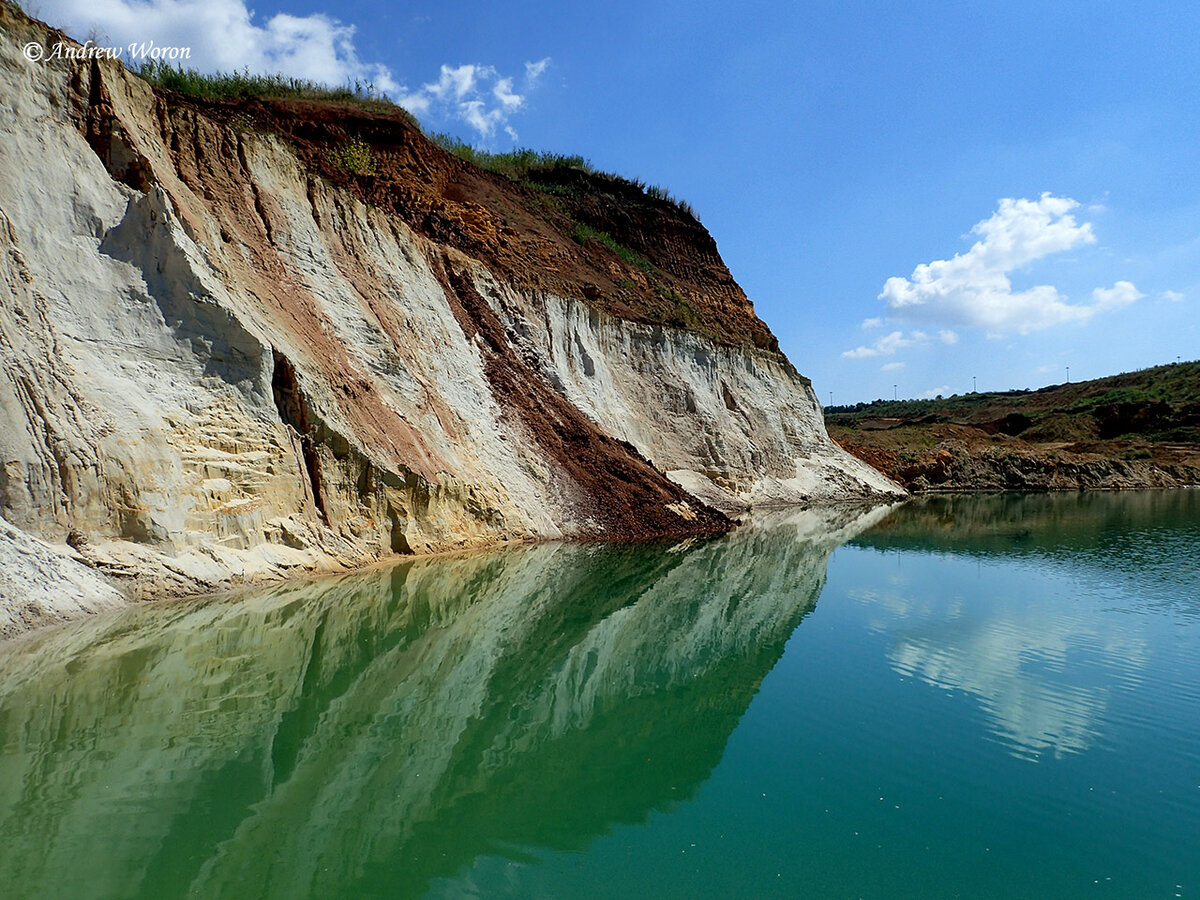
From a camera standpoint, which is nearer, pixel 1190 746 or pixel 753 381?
pixel 1190 746

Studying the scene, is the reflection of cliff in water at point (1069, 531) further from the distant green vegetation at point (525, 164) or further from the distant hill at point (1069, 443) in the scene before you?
the distant green vegetation at point (525, 164)

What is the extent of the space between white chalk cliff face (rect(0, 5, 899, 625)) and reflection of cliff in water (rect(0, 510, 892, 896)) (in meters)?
1.95

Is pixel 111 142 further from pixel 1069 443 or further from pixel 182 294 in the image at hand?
pixel 1069 443

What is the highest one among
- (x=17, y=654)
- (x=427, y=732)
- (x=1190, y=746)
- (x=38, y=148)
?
(x=38, y=148)

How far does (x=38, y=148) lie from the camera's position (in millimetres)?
12750

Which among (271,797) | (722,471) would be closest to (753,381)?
(722,471)

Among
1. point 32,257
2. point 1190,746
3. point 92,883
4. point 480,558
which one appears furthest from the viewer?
point 480,558

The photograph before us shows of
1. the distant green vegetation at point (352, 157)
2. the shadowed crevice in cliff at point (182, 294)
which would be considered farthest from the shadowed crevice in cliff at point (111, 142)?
the distant green vegetation at point (352, 157)

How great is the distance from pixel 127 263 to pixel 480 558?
9.03m

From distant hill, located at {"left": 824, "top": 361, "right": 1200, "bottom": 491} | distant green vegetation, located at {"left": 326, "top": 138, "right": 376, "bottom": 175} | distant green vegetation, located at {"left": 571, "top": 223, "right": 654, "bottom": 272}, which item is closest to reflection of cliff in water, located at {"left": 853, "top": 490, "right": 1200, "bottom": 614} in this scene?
distant hill, located at {"left": 824, "top": 361, "right": 1200, "bottom": 491}

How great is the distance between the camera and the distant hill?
46219mm

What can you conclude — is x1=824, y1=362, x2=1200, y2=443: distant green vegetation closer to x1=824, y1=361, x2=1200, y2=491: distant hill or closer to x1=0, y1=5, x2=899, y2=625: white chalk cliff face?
x1=824, y1=361, x2=1200, y2=491: distant hill

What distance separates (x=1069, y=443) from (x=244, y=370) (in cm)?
6404

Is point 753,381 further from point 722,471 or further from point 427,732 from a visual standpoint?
point 427,732
